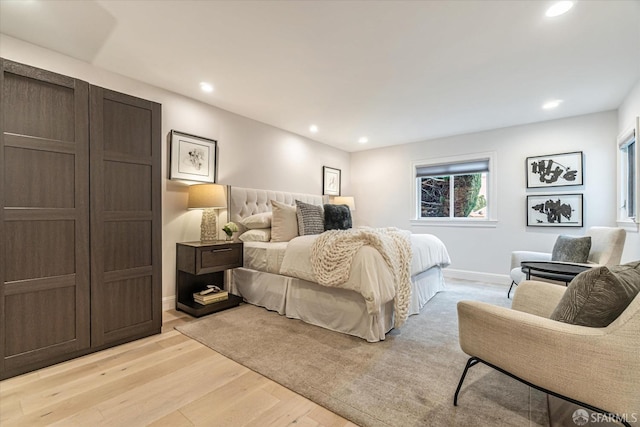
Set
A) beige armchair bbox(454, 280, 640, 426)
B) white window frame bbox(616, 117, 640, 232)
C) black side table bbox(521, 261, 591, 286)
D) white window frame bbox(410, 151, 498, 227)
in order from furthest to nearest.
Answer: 1. white window frame bbox(410, 151, 498, 227)
2. white window frame bbox(616, 117, 640, 232)
3. black side table bbox(521, 261, 591, 286)
4. beige armchair bbox(454, 280, 640, 426)

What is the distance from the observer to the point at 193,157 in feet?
10.9

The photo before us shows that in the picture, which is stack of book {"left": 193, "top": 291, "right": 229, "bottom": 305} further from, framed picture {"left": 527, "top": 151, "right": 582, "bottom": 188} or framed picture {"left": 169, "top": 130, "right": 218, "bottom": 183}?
framed picture {"left": 527, "top": 151, "right": 582, "bottom": 188}

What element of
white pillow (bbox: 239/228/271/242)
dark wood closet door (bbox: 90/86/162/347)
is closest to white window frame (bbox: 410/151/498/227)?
white pillow (bbox: 239/228/271/242)

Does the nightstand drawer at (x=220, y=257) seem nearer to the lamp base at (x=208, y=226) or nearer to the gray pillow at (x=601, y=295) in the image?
the lamp base at (x=208, y=226)

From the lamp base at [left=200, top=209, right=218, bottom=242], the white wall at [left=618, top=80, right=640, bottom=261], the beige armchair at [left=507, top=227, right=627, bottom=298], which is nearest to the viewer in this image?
the beige armchair at [left=507, top=227, right=627, bottom=298]

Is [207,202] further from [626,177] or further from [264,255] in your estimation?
[626,177]

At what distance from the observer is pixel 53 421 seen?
143 centimetres

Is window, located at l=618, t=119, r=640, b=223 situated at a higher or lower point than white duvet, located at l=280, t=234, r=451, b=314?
higher

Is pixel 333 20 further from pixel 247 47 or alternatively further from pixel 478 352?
pixel 478 352

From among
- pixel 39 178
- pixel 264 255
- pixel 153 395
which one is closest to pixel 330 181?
pixel 264 255

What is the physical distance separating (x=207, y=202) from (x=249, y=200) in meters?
0.80

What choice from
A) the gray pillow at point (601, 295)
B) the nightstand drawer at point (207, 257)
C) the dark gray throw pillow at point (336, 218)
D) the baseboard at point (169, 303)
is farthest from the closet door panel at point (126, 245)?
the gray pillow at point (601, 295)

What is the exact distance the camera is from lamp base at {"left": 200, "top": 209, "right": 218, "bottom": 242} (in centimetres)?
328

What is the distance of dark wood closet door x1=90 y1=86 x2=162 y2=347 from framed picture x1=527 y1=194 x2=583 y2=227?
4.87 m
